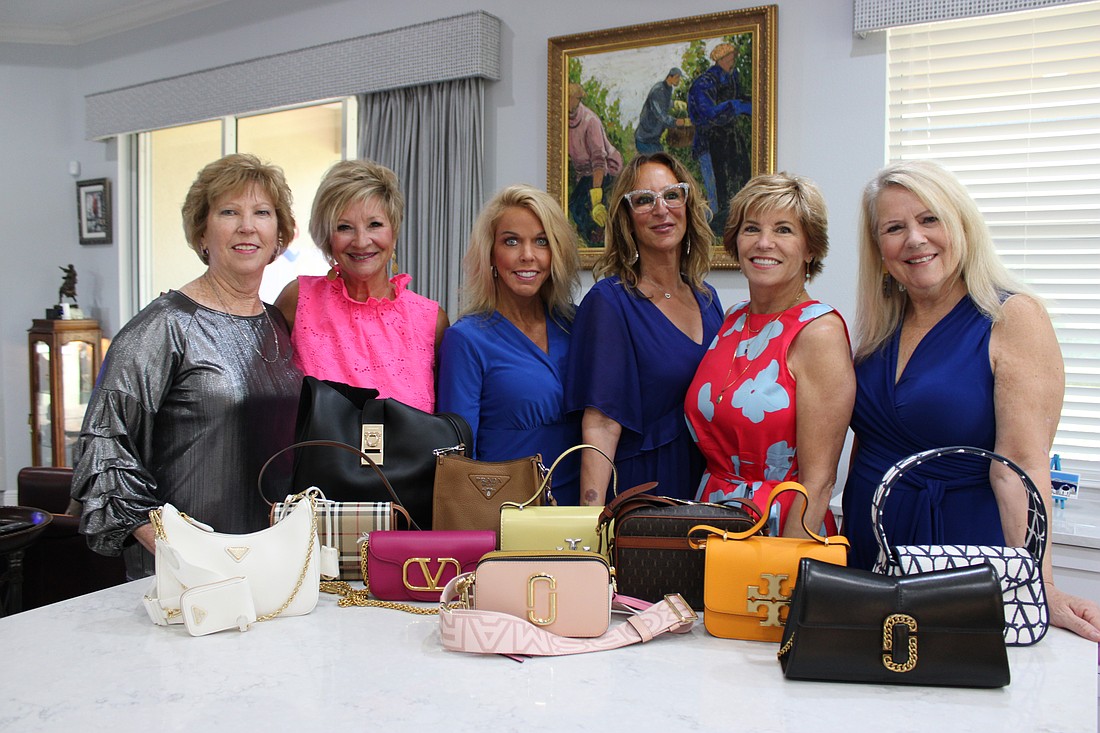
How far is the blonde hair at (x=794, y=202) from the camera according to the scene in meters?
2.09

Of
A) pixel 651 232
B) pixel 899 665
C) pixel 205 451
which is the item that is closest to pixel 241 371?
pixel 205 451

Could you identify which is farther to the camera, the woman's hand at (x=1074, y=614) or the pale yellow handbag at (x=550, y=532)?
the pale yellow handbag at (x=550, y=532)

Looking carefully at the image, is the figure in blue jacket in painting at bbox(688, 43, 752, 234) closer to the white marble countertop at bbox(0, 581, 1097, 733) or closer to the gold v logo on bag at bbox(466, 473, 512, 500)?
the gold v logo on bag at bbox(466, 473, 512, 500)

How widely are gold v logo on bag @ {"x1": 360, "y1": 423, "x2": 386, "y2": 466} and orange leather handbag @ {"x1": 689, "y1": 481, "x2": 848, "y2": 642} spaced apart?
754 mm

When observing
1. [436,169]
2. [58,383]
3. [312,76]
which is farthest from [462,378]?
[58,383]

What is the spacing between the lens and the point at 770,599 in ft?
4.74

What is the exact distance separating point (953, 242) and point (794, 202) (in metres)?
0.38

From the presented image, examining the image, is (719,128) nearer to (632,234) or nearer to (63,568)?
(632,234)

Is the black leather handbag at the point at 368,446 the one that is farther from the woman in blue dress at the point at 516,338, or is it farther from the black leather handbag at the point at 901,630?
the black leather handbag at the point at 901,630

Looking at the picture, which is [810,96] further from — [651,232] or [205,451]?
[205,451]

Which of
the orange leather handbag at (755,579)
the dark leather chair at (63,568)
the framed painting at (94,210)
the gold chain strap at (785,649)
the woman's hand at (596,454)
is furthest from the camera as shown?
the framed painting at (94,210)

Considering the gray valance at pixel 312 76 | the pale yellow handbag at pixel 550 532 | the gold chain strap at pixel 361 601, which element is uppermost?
the gray valance at pixel 312 76

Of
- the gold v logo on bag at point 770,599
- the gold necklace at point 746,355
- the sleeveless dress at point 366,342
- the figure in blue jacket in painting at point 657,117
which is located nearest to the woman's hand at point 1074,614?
the gold v logo on bag at point 770,599

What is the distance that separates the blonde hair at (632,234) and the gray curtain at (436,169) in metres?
2.67
